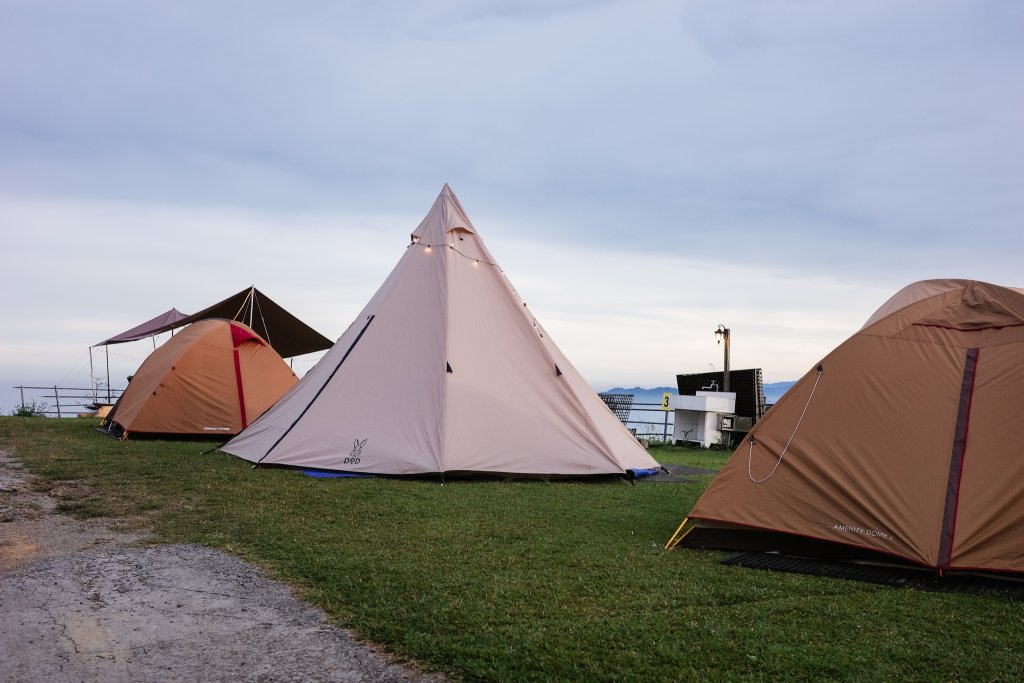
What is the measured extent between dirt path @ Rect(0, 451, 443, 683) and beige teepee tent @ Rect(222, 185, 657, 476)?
11.1ft

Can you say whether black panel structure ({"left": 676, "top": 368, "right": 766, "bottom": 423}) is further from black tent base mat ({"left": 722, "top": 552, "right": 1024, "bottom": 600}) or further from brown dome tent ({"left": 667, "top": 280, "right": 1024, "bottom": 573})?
black tent base mat ({"left": 722, "top": 552, "right": 1024, "bottom": 600})

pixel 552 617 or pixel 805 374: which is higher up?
pixel 805 374

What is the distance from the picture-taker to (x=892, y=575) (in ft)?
13.1

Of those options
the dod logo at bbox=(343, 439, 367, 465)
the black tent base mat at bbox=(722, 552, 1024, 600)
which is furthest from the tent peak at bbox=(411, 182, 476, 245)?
the black tent base mat at bbox=(722, 552, 1024, 600)

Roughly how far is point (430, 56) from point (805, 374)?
8.94m

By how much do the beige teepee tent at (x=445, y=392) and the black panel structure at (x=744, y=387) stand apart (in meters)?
4.89

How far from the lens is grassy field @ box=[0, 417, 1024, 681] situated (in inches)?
104

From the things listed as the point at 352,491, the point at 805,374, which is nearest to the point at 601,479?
the point at 352,491

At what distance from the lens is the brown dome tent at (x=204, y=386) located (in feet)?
35.0

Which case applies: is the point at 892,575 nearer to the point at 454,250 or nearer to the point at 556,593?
the point at 556,593

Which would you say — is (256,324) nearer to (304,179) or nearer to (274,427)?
(304,179)

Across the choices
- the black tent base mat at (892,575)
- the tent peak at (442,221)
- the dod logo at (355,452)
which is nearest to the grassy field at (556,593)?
the black tent base mat at (892,575)

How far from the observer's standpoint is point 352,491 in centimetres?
630

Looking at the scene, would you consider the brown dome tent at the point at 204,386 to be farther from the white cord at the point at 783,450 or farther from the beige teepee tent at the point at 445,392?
the white cord at the point at 783,450
